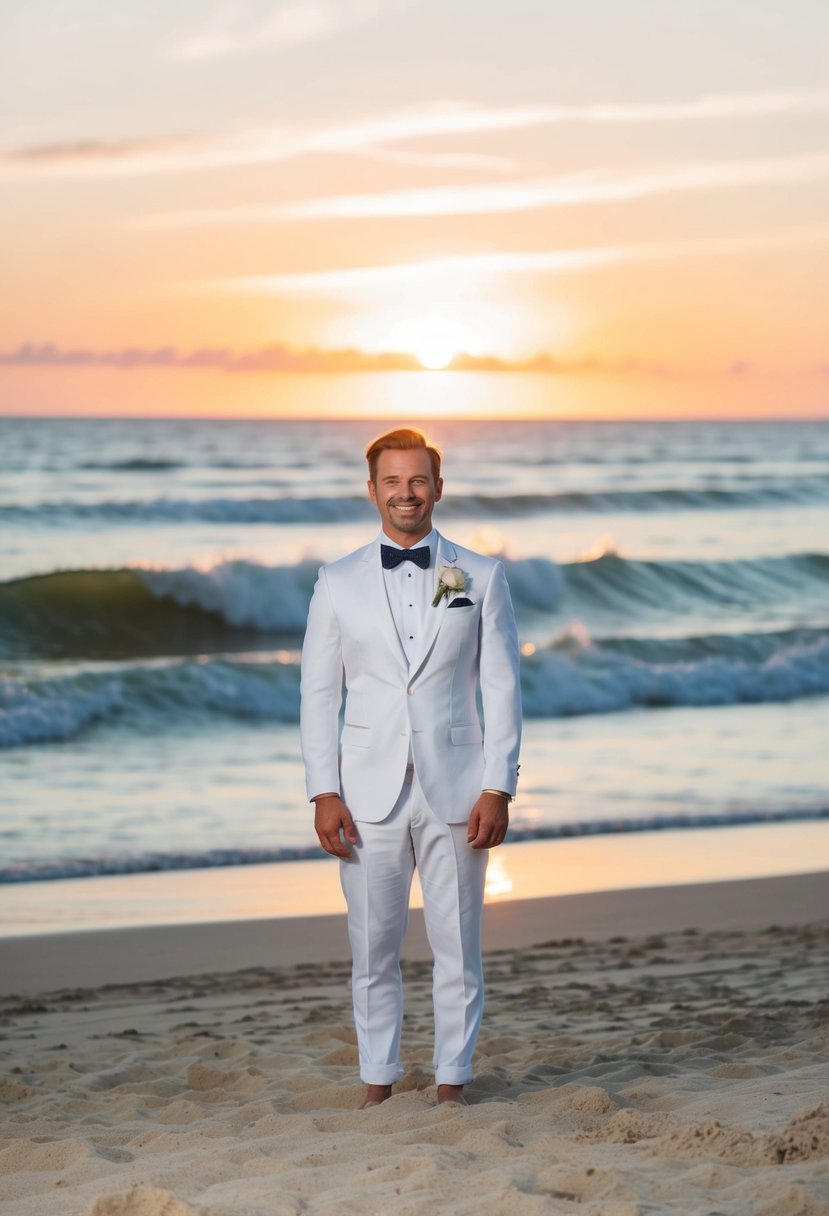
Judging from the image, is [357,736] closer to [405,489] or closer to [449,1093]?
[405,489]

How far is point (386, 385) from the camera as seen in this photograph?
3775 centimetres

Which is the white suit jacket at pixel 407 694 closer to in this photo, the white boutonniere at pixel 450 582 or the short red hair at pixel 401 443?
the white boutonniere at pixel 450 582

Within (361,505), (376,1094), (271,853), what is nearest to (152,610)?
(361,505)

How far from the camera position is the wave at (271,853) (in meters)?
8.65

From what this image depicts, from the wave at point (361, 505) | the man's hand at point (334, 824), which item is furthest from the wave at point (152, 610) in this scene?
the man's hand at point (334, 824)

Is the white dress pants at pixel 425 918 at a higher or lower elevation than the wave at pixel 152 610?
lower

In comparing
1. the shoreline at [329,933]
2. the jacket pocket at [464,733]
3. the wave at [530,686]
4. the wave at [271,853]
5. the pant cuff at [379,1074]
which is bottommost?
the shoreline at [329,933]

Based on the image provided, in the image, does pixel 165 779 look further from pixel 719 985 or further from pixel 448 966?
pixel 448 966

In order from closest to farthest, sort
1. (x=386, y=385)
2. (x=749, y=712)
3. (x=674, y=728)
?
(x=674, y=728) < (x=749, y=712) < (x=386, y=385)

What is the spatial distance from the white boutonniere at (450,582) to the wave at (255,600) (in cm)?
1450

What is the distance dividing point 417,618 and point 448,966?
3.08 feet

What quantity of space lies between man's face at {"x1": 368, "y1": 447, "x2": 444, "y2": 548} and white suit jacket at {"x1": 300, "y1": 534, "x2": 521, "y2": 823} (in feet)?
0.38

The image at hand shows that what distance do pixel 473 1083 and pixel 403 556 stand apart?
1598 mm

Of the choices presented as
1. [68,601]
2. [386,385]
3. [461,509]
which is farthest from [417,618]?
[386,385]
